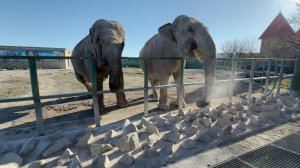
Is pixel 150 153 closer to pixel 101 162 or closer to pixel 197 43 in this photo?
pixel 101 162

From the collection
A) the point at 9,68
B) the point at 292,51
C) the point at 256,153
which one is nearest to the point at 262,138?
the point at 256,153

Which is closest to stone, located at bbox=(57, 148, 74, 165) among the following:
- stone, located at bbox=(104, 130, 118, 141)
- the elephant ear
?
stone, located at bbox=(104, 130, 118, 141)

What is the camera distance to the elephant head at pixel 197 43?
2725 millimetres

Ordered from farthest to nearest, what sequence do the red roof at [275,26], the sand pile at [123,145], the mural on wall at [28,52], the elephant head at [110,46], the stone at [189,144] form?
the red roof at [275,26]
the mural on wall at [28,52]
the elephant head at [110,46]
the stone at [189,144]
the sand pile at [123,145]

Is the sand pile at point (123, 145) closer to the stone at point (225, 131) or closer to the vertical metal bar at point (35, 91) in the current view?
the stone at point (225, 131)

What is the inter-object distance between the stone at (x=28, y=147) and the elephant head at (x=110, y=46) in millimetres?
1149

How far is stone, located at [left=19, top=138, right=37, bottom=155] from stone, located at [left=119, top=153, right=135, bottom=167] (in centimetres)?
106

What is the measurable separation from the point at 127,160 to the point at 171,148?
51cm

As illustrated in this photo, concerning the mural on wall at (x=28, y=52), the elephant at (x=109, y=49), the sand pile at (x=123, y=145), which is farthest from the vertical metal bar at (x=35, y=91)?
the mural on wall at (x=28, y=52)

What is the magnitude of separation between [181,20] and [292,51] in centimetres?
1245

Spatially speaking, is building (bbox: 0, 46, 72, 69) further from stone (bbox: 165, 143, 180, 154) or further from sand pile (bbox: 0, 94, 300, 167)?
stone (bbox: 165, 143, 180, 154)

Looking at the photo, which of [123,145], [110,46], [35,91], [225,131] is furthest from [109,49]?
[225,131]

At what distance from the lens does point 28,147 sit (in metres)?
2.06

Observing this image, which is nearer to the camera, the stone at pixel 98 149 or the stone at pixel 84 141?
the stone at pixel 98 149
